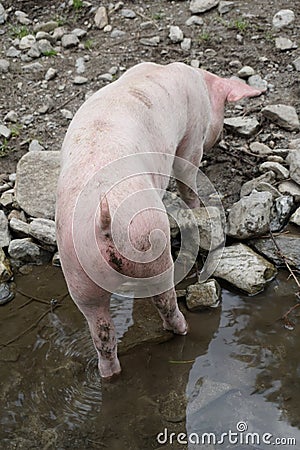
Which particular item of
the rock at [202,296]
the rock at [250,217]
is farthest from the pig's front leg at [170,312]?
the rock at [250,217]

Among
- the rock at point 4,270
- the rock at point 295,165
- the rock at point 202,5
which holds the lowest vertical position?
the rock at point 4,270

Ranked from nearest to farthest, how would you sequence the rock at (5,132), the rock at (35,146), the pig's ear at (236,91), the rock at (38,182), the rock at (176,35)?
the pig's ear at (236,91) < the rock at (38,182) < the rock at (35,146) < the rock at (5,132) < the rock at (176,35)

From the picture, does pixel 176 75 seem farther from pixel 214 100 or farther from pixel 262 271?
pixel 262 271

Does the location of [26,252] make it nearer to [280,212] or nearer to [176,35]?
[280,212]

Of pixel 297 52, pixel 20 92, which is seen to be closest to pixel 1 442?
pixel 20 92

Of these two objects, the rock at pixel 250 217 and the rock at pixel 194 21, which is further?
the rock at pixel 194 21

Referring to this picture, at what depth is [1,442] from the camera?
9.30 feet

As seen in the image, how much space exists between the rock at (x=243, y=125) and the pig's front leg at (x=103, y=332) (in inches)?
81.5

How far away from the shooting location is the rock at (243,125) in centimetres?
443

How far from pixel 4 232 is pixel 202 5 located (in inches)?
113

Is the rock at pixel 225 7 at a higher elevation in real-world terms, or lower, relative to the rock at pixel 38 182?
higher

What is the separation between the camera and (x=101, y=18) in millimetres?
5652

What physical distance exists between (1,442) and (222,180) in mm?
2202

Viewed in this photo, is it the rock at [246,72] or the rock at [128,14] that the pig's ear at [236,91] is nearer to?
the rock at [246,72]
